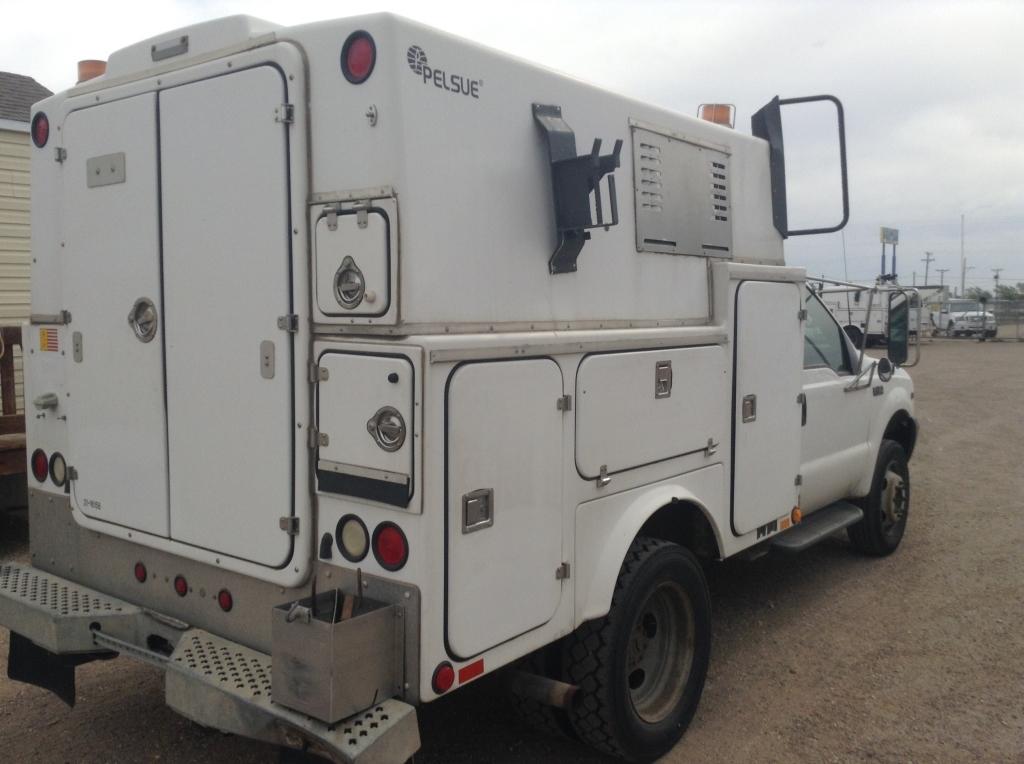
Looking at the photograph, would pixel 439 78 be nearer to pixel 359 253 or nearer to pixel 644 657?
pixel 359 253

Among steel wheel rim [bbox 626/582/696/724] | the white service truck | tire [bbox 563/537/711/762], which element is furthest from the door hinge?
steel wheel rim [bbox 626/582/696/724]

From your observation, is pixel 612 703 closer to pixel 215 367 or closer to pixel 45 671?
pixel 215 367

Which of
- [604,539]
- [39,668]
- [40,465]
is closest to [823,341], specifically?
[604,539]

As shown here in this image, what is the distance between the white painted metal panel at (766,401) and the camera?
4246 mm

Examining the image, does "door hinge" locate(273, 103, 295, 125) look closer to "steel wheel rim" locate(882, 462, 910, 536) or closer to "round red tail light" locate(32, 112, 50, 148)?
"round red tail light" locate(32, 112, 50, 148)

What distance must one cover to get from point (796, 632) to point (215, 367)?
361 cm

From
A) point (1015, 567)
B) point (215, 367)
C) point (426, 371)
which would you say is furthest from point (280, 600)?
point (1015, 567)

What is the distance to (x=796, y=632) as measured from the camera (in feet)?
16.8

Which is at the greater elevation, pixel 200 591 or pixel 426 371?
pixel 426 371

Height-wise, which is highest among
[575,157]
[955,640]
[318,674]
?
[575,157]

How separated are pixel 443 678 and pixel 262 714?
0.53m

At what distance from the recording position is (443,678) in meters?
2.72

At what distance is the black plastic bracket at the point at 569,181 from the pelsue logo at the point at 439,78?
1.06 ft

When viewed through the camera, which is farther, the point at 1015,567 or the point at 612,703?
the point at 1015,567
